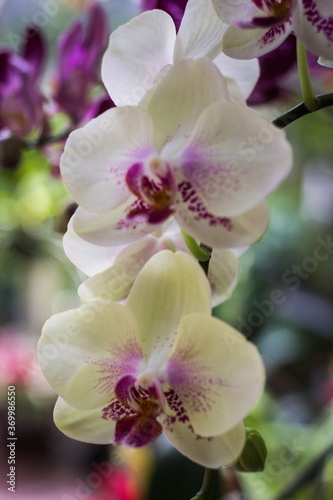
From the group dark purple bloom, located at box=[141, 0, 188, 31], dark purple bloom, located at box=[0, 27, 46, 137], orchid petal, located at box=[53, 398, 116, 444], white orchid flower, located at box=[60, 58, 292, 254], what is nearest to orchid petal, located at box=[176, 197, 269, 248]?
white orchid flower, located at box=[60, 58, 292, 254]

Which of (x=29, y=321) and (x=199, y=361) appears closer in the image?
(x=199, y=361)

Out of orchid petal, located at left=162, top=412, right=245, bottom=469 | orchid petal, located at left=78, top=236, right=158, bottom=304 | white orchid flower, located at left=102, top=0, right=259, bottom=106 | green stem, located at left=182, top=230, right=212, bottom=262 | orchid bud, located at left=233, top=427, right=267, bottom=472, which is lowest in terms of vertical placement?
orchid bud, located at left=233, top=427, right=267, bottom=472

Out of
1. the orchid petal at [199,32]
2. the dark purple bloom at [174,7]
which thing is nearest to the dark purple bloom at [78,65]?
the dark purple bloom at [174,7]

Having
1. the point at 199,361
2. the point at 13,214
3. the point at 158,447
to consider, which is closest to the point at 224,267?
the point at 199,361

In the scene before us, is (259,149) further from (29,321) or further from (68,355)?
(29,321)

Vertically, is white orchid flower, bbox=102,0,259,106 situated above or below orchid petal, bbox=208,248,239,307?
above

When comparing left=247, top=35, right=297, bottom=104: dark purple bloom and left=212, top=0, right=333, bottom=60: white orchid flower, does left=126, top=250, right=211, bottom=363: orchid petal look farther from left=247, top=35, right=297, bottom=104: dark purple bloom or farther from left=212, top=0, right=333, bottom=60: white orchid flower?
left=247, top=35, right=297, bottom=104: dark purple bloom

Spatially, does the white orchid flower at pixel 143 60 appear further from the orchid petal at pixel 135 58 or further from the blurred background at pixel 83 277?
the blurred background at pixel 83 277

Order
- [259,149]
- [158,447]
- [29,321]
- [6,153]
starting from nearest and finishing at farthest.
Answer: [259,149]
[6,153]
[158,447]
[29,321]
